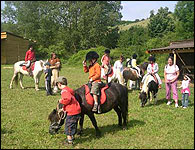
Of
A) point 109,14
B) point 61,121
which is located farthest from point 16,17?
point 61,121

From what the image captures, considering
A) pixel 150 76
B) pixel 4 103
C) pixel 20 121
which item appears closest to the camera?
pixel 20 121

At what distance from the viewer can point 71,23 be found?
134ft

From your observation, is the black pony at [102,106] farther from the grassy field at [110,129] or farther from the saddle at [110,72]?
the saddle at [110,72]

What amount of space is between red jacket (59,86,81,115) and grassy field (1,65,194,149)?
760 millimetres

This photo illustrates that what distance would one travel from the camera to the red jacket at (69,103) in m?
4.51

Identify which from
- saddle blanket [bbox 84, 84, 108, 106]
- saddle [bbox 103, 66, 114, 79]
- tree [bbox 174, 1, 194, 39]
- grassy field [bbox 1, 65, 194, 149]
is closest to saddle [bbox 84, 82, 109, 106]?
saddle blanket [bbox 84, 84, 108, 106]

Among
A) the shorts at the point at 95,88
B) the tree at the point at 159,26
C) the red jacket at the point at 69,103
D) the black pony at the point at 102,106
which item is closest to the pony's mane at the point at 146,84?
the black pony at the point at 102,106

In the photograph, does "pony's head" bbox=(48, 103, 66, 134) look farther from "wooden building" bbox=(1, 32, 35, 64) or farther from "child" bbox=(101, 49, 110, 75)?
"wooden building" bbox=(1, 32, 35, 64)

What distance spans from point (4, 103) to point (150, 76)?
6.00 meters

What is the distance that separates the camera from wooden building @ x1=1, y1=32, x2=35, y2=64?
101 feet

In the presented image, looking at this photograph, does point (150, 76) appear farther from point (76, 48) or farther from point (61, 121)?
point (76, 48)

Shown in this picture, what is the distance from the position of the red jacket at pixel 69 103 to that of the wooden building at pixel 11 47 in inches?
1138

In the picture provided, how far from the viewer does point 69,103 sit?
15.1 ft

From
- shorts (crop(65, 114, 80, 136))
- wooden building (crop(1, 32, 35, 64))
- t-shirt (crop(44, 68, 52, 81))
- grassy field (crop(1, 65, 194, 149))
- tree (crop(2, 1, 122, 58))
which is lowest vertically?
grassy field (crop(1, 65, 194, 149))
